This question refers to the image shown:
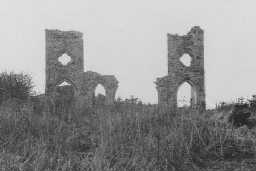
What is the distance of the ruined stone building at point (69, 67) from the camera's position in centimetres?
2338

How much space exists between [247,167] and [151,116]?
2.65 meters

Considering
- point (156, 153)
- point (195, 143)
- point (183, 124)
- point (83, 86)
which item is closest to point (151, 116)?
point (183, 124)

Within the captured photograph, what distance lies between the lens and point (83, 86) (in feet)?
77.4

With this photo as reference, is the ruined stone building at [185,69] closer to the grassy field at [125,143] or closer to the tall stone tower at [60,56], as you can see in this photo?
the tall stone tower at [60,56]

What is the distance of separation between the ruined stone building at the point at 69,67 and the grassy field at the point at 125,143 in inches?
526

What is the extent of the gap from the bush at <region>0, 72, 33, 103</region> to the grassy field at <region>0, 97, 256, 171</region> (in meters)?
5.62

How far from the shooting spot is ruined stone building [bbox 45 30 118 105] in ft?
76.7

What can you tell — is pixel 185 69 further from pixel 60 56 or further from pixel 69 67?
pixel 60 56

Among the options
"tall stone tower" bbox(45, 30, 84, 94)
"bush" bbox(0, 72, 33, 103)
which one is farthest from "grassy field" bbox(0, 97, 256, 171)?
"tall stone tower" bbox(45, 30, 84, 94)

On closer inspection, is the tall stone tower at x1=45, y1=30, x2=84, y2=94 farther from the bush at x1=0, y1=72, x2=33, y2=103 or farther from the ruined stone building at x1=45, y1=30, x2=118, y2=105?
the bush at x1=0, y1=72, x2=33, y2=103

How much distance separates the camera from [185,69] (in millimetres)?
23375

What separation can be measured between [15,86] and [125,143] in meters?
9.29

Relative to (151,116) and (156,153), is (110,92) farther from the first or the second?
(156,153)

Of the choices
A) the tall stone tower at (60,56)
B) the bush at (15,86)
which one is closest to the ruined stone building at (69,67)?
the tall stone tower at (60,56)
